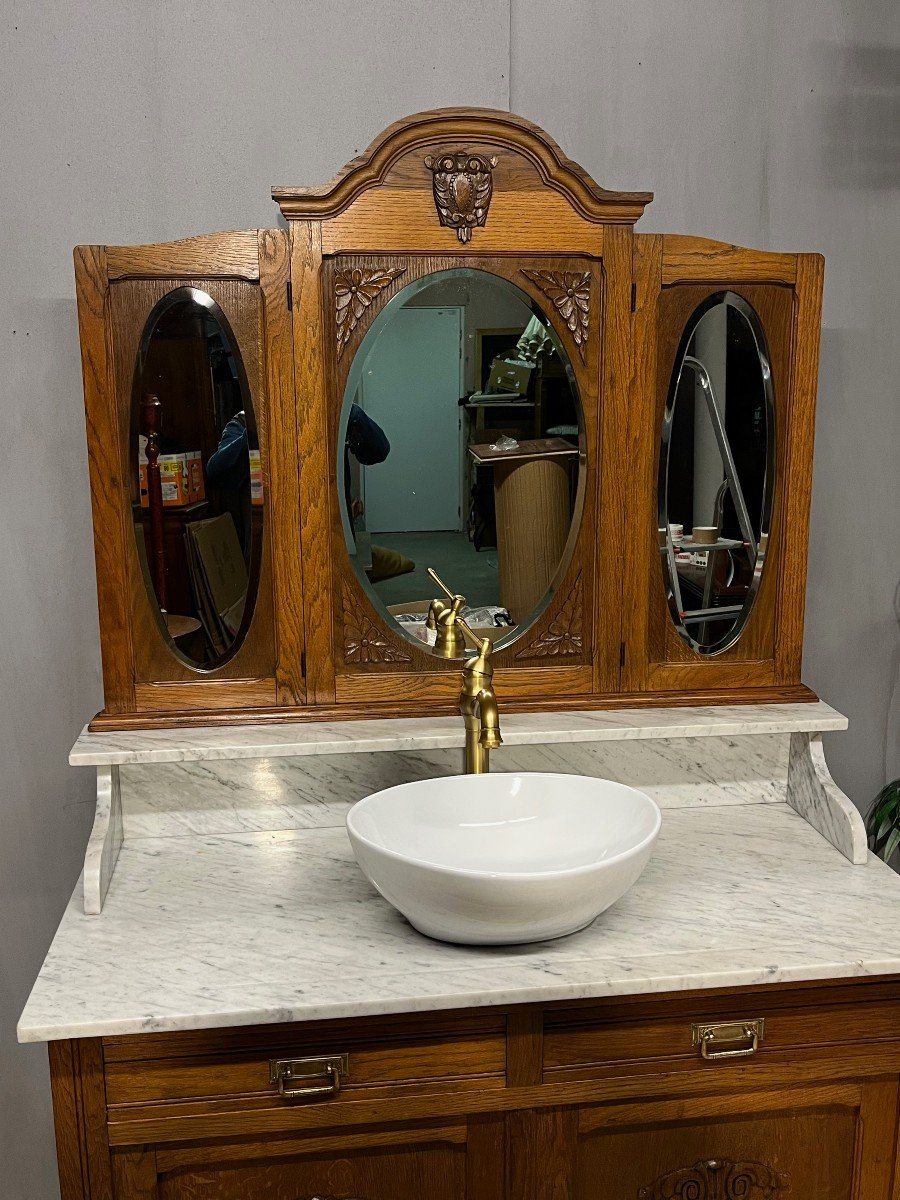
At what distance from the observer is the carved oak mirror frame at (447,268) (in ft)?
4.94

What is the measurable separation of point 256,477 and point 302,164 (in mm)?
563

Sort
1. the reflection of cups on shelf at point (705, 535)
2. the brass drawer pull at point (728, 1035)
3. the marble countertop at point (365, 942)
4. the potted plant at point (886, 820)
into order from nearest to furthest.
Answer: the marble countertop at point (365, 942)
the brass drawer pull at point (728, 1035)
the reflection of cups on shelf at point (705, 535)
the potted plant at point (886, 820)

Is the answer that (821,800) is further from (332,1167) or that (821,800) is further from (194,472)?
(194,472)

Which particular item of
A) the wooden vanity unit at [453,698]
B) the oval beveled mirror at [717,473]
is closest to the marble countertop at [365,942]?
the wooden vanity unit at [453,698]

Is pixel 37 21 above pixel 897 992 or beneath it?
above

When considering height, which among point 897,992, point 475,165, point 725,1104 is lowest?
point 725,1104

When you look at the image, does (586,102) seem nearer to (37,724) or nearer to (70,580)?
(70,580)

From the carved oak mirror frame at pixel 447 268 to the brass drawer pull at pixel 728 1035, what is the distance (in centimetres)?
54

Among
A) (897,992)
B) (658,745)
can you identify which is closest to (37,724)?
(658,745)

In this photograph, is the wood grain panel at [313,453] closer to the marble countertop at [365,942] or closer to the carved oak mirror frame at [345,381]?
the carved oak mirror frame at [345,381]

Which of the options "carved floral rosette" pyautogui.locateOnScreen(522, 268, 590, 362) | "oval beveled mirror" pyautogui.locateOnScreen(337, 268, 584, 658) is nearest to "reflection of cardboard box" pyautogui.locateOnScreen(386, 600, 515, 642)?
"oval beveled mirror" pyautogui.locateOnScreen(337, 268, 584, 658)

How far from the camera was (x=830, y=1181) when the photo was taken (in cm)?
137

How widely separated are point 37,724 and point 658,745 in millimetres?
1045

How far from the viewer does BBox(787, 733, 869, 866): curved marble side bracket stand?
1501mm
